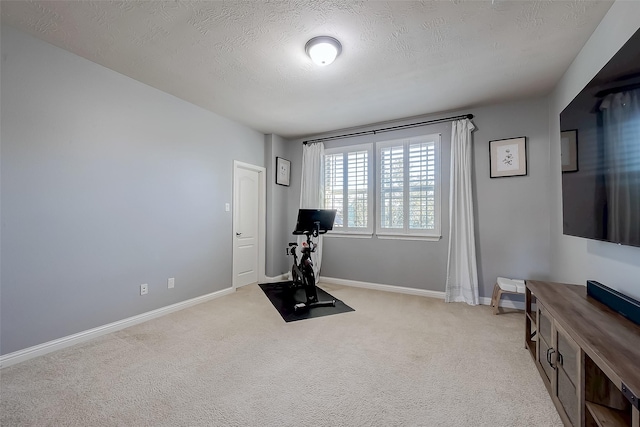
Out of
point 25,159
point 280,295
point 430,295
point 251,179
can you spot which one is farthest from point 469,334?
point 25,159

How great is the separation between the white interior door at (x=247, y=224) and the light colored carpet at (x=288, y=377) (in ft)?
4.67

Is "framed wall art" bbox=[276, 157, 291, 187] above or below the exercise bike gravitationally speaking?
above

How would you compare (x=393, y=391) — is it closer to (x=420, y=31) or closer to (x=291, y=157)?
(x=420, y=31)

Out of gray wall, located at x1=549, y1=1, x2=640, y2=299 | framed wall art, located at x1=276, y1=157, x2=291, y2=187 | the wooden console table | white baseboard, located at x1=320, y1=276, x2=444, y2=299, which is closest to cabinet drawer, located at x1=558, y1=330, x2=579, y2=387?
the wooden console table

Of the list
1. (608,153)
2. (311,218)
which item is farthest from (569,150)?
(311,218)

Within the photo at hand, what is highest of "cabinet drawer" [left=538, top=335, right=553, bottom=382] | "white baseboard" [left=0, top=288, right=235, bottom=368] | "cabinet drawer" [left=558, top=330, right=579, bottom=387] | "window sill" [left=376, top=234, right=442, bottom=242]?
"window sill" [left=376, top=234, right=442, bottom=242]

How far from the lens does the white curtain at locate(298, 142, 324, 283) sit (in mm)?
4617

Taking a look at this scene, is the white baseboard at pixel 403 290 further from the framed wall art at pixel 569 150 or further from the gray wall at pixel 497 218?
the framed wall art at pixel 569 150

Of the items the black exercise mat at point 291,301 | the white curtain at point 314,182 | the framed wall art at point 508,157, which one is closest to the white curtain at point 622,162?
the framed wall art at point 508,157

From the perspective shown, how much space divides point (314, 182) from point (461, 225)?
94.1 inches

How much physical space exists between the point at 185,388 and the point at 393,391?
1413 millimetres

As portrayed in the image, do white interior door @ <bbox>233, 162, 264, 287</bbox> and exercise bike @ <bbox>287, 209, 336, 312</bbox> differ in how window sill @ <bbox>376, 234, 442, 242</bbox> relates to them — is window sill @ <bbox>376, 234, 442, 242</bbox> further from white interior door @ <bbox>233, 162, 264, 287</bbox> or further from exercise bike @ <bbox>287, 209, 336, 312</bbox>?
white interior door @ <bbox>233, 162, 264, 287</bbox>

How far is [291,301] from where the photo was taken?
144 inches

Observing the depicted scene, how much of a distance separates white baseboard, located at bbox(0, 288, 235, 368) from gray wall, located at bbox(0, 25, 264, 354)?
5 cm
